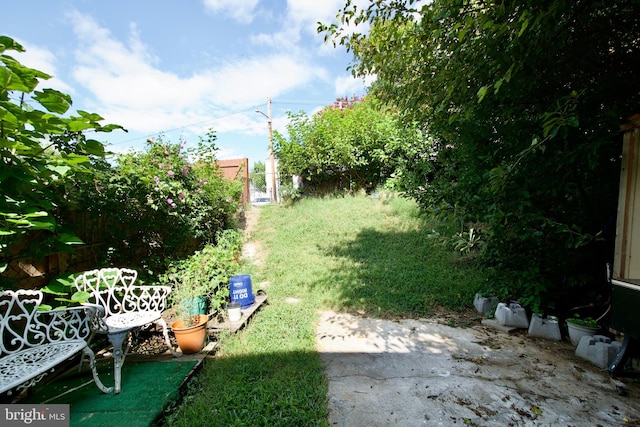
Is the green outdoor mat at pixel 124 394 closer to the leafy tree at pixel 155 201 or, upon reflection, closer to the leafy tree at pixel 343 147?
the leafy tree at pixel 155 201

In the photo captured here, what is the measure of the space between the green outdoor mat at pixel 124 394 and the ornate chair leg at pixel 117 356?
88mm

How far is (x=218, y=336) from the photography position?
2.88 m

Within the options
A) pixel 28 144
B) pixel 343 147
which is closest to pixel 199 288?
pixel 28 144

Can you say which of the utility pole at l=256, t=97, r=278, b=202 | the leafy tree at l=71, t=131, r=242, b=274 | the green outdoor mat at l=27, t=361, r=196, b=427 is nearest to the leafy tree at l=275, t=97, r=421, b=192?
the utility pole at l=256, t=97, r=278, b=202

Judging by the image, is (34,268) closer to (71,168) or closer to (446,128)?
(71,168)

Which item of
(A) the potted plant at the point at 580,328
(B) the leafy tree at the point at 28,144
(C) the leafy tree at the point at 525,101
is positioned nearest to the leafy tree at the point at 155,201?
(B) the leafy tree at the point at 28,144

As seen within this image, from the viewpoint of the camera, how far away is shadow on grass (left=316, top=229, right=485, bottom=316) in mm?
3727

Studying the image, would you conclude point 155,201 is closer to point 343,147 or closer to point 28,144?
point 28,144

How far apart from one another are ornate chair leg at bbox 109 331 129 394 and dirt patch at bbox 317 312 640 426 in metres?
1.61

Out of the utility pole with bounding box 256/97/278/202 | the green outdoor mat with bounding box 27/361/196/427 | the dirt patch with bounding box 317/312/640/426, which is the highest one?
the utility pole with bounding box 256/97/278/202

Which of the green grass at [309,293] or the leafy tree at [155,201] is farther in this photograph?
the leafy tree at [155,201]

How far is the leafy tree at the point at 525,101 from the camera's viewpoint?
1862mm

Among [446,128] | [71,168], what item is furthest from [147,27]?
[446,128]

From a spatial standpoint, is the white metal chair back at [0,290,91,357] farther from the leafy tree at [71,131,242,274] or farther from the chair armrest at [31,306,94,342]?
the leafy tree at [71,131,242,274]
